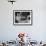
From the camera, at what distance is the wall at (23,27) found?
15.8 feet

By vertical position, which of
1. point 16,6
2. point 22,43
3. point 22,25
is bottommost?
point 22,43

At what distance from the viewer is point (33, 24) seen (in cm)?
482

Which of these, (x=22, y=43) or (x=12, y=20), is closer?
(x=22, y=43)

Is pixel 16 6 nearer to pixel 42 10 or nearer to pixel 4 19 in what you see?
pixel 4 19

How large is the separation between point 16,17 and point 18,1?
59 centimetres

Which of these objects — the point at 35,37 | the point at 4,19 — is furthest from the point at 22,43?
the point at 4,19

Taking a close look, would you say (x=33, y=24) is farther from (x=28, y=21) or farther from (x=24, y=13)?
(x=24, y=13)

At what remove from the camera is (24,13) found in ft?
15.9

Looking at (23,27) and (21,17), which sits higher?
(21,17)

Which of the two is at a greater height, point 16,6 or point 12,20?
point 16,6

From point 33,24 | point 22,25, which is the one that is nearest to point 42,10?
point 33,24

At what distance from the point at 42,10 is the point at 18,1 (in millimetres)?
931

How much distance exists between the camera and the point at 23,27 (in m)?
4.86

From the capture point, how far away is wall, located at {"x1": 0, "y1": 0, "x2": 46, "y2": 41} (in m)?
4.81
